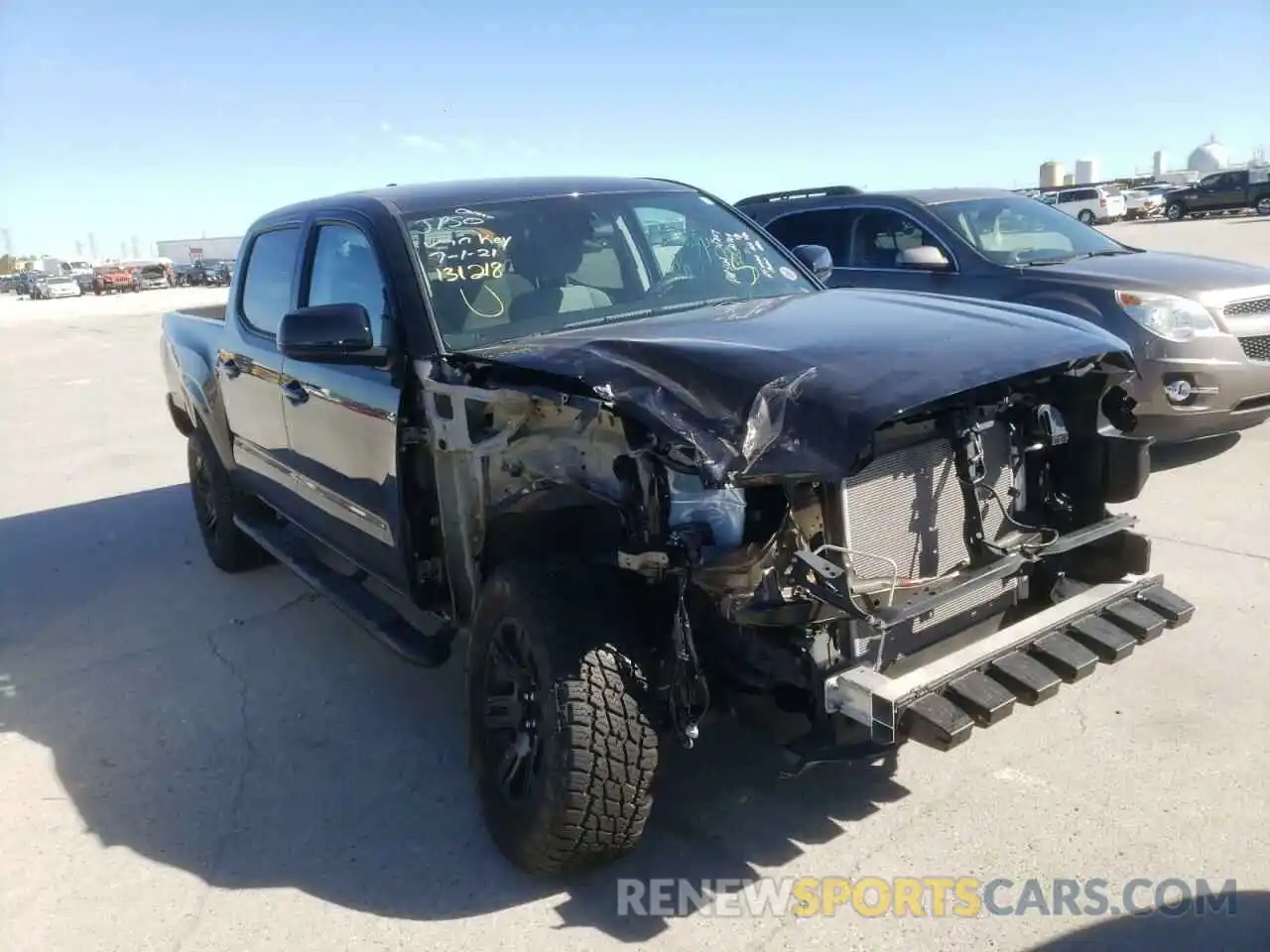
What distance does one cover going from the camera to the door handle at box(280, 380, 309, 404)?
4.22m

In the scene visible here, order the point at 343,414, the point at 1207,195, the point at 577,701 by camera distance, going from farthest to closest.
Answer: the point at 1207,195 < the point at 343,414 < the point at 577,701

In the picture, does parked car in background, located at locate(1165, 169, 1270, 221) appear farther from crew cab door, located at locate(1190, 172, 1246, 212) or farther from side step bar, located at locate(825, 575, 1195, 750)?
side step bar, located at locate(825, 575, 1195, 750)

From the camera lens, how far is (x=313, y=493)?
4379mm

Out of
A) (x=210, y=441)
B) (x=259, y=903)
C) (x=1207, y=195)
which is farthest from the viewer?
(x=1207, y=195)

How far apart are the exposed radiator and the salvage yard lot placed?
2.49ft

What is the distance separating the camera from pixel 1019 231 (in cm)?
750

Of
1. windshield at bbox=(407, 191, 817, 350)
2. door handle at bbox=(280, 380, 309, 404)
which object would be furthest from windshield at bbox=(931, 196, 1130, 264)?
door handle at bbox=(280, 380, 309, 404)

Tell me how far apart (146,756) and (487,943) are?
1.84 meters

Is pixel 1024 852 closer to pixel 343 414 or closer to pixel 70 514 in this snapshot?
pixel 343 414

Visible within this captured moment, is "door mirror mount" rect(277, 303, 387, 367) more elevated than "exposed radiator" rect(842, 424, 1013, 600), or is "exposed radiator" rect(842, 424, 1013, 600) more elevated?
"door mirror mount" rect(277, 303, 387, 367)

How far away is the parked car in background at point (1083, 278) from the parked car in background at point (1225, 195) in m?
35.8

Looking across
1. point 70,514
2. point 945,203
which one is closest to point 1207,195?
point 945,203

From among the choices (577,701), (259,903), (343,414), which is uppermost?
(343,414)

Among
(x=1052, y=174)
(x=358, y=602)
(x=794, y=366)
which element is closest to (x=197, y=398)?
(x=358, y=602)
